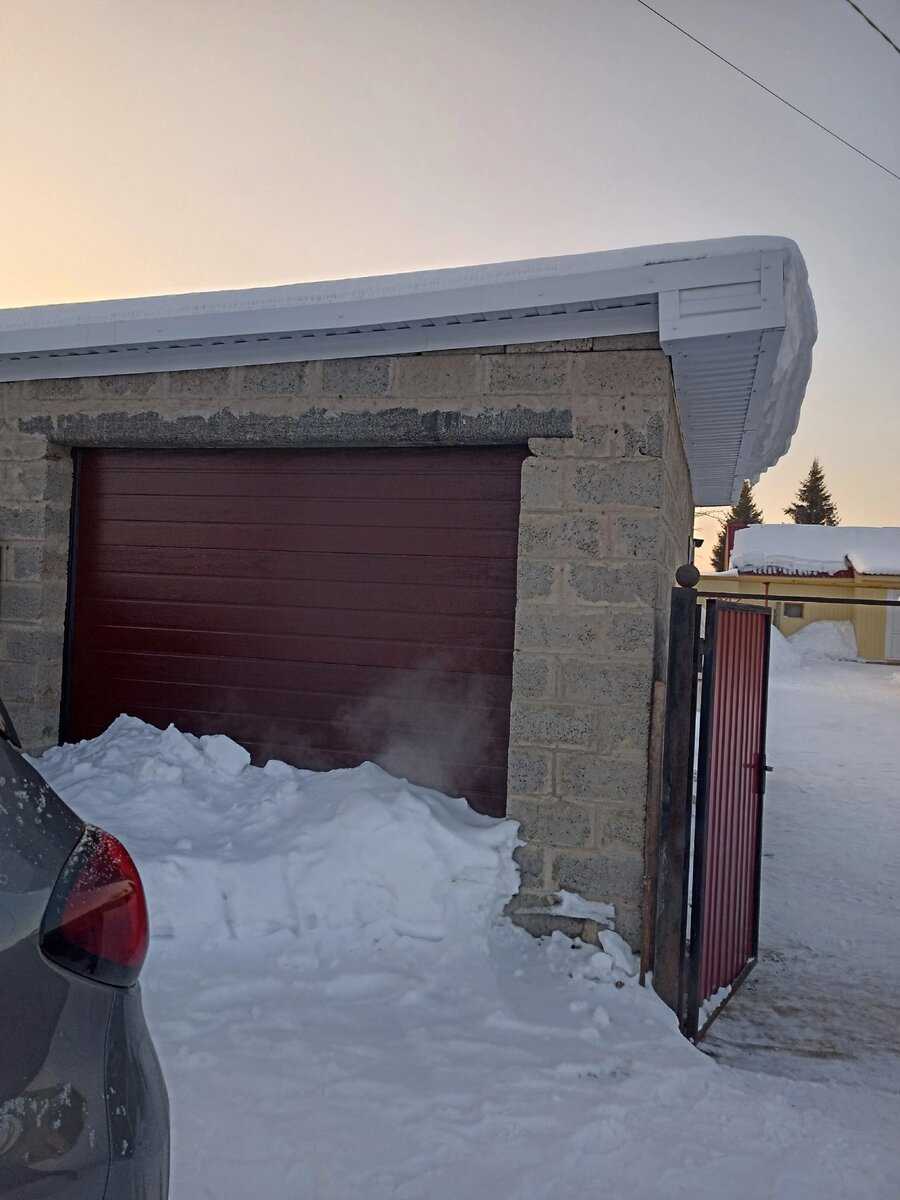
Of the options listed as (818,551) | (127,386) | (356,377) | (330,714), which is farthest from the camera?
(818,551)

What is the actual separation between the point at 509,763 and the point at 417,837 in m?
0.62

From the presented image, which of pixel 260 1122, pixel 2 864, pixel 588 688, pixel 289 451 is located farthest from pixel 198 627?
pixel 2 864

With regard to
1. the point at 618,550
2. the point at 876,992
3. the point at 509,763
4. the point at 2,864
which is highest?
the point at 618,550

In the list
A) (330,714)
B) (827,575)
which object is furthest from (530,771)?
(827,575)

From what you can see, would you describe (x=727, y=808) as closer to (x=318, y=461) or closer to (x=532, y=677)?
(x=532, y=677)

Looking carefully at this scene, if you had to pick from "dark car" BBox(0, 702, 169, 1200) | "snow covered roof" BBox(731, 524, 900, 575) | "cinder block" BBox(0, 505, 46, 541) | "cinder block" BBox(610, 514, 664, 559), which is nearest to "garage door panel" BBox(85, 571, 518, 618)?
"cinder block" BBox(0, 505, 46, 541)

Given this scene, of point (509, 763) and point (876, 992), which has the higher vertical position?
point (509, 763)

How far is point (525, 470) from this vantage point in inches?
189

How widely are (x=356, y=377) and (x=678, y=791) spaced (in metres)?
2.83

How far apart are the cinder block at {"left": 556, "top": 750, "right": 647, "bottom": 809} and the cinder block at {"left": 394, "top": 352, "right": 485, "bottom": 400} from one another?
2034 millimetres

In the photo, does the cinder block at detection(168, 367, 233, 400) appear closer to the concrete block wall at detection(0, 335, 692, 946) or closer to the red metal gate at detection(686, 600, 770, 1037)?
the concrete block wall at detection(0, 335, 692, 946)

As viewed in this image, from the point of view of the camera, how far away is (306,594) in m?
5.43

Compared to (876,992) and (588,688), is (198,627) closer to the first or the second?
(588,688)

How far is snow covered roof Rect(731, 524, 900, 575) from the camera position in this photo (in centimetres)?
2866
